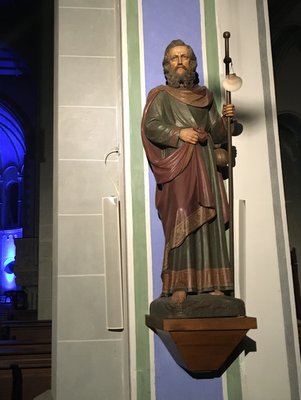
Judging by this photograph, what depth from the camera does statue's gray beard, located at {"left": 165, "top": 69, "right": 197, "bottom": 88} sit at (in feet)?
9.94

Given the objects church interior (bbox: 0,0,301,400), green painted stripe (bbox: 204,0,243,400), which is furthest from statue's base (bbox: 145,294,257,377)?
green painted stripe (bbox: 204,0,243,400)

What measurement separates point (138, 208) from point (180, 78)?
2.68 feet

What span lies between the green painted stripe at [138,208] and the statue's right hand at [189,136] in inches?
17.4

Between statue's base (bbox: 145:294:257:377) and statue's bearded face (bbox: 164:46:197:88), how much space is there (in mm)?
1270

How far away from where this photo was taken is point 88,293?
3.20 metres

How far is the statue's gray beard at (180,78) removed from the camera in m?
3.03

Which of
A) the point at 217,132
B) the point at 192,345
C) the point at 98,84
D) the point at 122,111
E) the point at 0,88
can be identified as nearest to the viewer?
the point at 192,345

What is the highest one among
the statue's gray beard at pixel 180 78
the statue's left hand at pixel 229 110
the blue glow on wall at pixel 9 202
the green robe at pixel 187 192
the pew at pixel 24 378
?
the blue glow on wall at pixel 9 202

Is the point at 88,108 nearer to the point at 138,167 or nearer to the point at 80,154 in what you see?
the point at 80,154

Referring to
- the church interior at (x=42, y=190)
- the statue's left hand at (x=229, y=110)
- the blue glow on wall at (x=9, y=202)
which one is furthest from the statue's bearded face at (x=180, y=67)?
the blue glow on wall at (x=9, y=202)

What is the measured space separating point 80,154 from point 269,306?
1543mm

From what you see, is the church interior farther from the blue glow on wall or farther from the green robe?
the green robe

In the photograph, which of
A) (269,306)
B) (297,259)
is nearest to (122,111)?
(269,306)

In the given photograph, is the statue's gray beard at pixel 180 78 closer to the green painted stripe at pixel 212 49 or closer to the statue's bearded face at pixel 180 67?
the statue's bearded face at pixel 180 67
